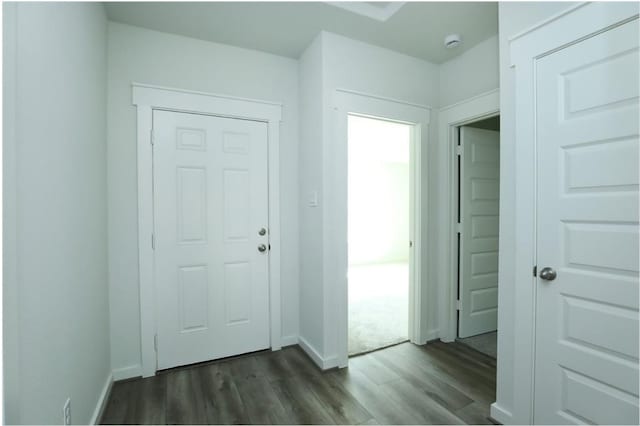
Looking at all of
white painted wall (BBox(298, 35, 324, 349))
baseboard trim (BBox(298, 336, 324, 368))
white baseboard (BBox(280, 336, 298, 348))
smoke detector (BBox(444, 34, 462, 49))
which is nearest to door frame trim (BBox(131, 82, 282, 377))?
white painted wall (BBox(298, 35, 324, 349))

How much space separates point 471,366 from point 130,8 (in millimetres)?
3622

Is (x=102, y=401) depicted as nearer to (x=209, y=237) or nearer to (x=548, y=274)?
(x=209, y=237)

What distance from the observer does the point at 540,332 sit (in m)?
1.57

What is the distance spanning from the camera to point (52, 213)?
1197 mm

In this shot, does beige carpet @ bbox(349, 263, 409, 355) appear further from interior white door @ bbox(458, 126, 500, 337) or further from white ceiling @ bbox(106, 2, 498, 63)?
white ceiling @ bbox(106, 2, 498, 63)

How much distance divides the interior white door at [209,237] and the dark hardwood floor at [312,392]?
0.74ft

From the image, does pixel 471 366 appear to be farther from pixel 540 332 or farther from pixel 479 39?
pixel 479 39

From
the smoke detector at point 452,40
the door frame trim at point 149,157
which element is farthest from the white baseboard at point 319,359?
the smoke detector at point 452,40

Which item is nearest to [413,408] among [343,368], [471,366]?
[343,368]

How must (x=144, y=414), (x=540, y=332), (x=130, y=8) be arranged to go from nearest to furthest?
(x=540, y=332), (x=144, y=414), (x=130, y=8)

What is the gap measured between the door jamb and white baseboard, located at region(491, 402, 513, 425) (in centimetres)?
98

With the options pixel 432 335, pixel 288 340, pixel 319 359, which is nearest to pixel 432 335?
pixel 432 335

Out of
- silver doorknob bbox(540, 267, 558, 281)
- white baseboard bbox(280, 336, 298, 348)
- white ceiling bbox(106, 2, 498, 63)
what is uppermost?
white ceiling bbox(106, 2, 498, 63)

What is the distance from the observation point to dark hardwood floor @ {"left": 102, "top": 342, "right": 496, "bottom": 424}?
5.94 ft
